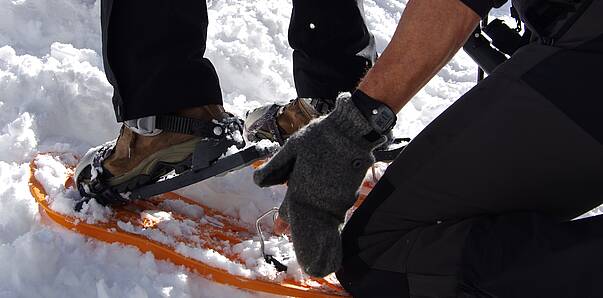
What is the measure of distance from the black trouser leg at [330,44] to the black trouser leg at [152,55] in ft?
1.81

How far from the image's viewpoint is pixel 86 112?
274 cm

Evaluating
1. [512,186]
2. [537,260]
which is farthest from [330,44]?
[537,260]

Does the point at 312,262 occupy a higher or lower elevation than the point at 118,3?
lower

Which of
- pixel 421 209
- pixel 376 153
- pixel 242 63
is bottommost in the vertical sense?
pixel 242 63

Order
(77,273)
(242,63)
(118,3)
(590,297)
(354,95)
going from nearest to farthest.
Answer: (590,297)
(354,95)
(77,273)
(118,3)
(242,63)

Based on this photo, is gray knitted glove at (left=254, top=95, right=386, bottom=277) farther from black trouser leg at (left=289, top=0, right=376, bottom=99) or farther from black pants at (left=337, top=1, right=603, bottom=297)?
black trouser leg at (left=289, top=0, right=376, bottom=99)

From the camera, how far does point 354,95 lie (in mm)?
1427

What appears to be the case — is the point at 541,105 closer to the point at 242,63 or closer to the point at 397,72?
the point at 397,72

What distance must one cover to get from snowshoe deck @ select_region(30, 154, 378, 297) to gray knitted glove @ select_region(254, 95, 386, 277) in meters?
0.26

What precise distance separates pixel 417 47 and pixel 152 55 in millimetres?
940

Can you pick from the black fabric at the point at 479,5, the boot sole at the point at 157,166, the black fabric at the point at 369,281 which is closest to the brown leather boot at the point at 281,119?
the boot sole at the point at 157,166

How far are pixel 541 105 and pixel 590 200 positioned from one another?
12.3 inches

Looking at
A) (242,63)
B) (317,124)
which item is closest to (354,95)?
(317,124)

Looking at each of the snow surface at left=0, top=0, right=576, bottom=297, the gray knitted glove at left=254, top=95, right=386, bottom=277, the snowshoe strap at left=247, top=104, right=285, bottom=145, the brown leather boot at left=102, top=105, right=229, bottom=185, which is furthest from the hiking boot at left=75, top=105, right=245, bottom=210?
the gray knitted glove at left=254, top=95, right=386, bottom=277
